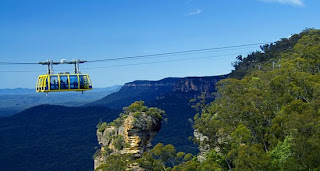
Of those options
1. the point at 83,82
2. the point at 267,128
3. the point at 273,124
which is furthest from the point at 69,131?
the point at 273,124

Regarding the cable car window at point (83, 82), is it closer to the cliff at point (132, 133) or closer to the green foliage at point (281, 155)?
the cliff at point (132, 133)

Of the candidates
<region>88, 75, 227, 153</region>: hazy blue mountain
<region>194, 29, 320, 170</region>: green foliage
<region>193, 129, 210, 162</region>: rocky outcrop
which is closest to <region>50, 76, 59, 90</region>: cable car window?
<region>194, 29, 320, 170</region>: green foliage

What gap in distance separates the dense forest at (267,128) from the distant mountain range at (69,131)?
5927 cm

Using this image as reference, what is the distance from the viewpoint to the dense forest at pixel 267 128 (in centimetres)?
2245

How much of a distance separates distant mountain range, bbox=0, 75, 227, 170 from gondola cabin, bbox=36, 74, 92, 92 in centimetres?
6752

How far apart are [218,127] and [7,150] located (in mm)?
118389

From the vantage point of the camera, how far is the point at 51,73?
29734 millimetres

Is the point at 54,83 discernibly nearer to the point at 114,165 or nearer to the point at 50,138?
the point at 114,165

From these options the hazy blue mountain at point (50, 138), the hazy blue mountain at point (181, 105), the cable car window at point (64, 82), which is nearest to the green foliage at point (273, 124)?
the cable car window at point (64, 82)

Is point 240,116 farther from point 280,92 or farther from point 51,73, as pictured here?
point 51,73

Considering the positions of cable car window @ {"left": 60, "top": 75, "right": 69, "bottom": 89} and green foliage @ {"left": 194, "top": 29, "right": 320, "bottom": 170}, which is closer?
green foliage @ {"left": 194, "top": 29, "right": 320, "bottom": 170}

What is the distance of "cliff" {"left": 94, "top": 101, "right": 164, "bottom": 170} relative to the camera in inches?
1694

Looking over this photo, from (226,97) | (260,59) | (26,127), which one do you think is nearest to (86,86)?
(226,97)

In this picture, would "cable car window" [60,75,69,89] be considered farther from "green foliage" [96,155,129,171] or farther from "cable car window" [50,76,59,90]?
"green foliage" [96,155,129,171]
